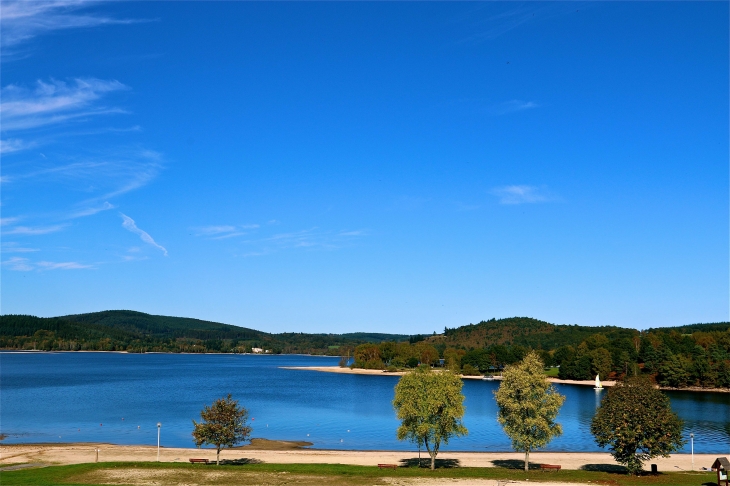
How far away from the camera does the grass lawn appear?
52.3 meters

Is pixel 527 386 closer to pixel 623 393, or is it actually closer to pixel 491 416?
pixel 623 393

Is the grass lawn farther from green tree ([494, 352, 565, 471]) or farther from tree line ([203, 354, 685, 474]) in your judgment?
green tree ([494, 352, 565, 471])

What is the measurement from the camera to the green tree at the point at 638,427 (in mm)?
56969

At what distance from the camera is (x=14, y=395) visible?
5782 inches

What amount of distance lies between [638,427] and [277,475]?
32136mm

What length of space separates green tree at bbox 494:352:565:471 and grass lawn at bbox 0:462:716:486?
3323mm

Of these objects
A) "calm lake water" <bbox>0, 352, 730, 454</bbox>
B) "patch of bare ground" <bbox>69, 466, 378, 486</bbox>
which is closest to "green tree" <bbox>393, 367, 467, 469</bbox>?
"patch of bare ground" <bbox>69, 466, 378, 486</bbox>

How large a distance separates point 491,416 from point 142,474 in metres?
76.2

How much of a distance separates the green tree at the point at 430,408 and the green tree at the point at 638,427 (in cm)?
1326

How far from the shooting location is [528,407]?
199 feet

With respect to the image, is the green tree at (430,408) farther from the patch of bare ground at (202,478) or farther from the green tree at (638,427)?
the green tree at (638,427)

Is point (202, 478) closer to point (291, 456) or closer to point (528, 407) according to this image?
point (291, 456)

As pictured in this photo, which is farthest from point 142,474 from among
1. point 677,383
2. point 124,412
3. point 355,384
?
point 677,383

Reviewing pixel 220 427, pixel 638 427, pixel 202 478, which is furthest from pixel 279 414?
pixel 638 427
